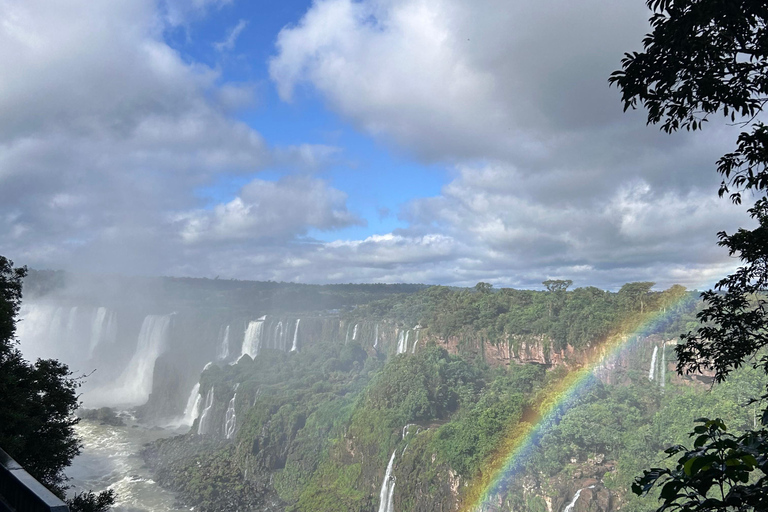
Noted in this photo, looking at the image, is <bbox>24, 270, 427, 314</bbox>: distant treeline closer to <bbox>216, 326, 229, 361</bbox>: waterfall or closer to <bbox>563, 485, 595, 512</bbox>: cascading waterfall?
<bbox>216, 326, 229, 361</bbox>: waterfall

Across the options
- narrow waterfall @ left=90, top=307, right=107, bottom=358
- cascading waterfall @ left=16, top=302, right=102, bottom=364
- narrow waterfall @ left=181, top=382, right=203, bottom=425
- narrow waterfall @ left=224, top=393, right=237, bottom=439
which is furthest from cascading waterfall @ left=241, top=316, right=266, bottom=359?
narrow waterfall @ left=90, top=307, right=107, bottom=358

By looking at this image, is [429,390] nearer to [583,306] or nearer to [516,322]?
[516,322]

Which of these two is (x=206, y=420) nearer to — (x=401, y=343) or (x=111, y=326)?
(x=401, y=343)

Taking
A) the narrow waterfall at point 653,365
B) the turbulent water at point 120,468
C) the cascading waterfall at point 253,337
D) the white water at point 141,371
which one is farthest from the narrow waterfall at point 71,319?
the narrow waterfall at point 653,365

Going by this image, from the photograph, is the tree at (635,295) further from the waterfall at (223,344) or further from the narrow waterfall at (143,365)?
the narrow waterfall at (143,365)

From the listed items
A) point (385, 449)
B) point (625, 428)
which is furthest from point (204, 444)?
point (625, 428)
